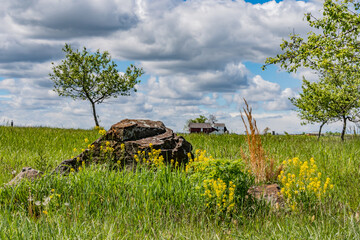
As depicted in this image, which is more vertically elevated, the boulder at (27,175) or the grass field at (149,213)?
the boulder at (27,175)

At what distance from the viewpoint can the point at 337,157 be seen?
8.70 metres

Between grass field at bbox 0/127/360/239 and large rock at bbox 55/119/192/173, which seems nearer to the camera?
grass field at bbox 0/127/360/239

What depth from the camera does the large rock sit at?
24.2 ft

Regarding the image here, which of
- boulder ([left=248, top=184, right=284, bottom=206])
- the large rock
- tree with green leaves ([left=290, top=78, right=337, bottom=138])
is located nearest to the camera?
boulder ([left=248, top=184, right=284, bottom=206])

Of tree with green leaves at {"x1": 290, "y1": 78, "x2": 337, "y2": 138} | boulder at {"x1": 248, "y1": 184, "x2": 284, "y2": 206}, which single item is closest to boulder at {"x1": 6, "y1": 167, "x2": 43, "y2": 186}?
boulder at {"x1": 248, "y1": 184, "x2": 284, "y2": 206}

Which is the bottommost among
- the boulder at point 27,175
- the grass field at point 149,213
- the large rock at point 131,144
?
the grass field at point 149,213

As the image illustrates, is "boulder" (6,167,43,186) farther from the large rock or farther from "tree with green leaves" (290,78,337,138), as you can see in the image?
"tree with green leaves" (290,78,337,138)

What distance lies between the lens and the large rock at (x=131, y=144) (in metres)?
7.37

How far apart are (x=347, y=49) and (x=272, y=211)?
10326 mm

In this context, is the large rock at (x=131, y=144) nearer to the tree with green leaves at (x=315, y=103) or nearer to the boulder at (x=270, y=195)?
the boulder at (x=270, y=195)

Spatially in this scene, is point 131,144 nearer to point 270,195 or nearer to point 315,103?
point 270,195

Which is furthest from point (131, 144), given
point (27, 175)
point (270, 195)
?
point (270, 195)

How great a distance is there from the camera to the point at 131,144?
7.45 meters

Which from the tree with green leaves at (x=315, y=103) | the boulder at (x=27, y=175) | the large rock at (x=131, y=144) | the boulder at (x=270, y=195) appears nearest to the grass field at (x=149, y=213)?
the boulder at (x=270, y=195)
